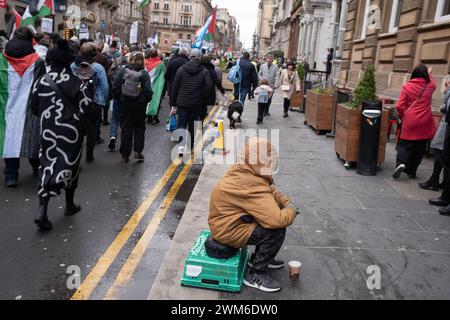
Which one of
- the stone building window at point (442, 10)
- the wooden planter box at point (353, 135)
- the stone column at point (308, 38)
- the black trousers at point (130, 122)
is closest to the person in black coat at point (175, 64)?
the black trousers at point (130, 122)

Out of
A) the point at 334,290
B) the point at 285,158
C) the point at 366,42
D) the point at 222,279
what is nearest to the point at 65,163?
the point at 222,279

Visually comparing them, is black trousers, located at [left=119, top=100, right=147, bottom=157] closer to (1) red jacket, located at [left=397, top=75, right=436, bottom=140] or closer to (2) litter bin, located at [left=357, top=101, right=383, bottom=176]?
(2) litter bin, located at [left=357, top=101, right=383, bottom=176]

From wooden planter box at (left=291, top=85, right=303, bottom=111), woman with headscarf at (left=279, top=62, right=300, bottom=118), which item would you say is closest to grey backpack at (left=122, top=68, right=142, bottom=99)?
woman with headscarf at (left=279, top=62, right=300, bottom=118)

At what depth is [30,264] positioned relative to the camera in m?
4.29

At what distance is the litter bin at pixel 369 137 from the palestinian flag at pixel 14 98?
530cm

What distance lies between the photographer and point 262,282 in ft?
12.8

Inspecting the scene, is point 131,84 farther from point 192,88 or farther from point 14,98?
point 14,98

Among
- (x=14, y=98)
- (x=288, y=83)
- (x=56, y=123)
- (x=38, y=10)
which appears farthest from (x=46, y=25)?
(x=56, y=123)

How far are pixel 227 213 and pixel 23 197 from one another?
11.9 feet

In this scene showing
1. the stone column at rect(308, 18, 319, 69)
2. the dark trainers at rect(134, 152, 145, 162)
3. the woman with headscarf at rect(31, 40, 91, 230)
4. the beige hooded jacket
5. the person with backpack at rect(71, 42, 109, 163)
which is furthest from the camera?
the stone column at rect(308, 18, 319, 69)

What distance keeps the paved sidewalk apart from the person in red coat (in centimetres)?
66

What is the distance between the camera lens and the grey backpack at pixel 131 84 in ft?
26.0

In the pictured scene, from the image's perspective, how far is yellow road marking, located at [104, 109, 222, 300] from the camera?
13.0ft

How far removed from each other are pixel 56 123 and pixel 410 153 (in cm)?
584
